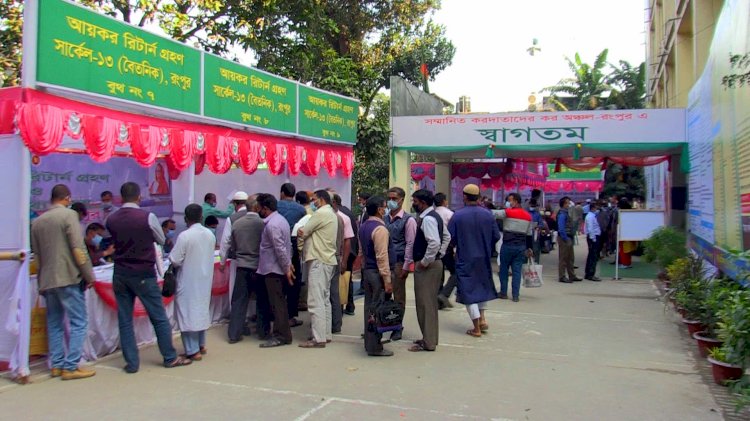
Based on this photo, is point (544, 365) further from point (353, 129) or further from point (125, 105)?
point (353, 129)

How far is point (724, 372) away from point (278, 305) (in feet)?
14.4

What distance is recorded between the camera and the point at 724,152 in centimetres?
724

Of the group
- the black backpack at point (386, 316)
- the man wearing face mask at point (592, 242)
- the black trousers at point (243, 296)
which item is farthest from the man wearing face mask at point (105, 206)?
the man wearing face mask at point (592, 242)

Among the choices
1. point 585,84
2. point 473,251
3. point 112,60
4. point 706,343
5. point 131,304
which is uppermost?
point 585,84

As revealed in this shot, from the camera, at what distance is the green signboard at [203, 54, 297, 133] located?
8.23 m

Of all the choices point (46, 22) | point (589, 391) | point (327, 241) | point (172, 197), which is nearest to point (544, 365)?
point (589, 391)

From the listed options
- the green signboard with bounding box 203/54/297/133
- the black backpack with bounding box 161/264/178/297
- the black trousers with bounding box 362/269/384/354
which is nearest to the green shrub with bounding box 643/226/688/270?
the black trousers with bounding box 362/269/384/354

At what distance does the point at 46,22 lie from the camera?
219 inches

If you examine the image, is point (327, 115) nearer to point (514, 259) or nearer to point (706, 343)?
point (514, 259)

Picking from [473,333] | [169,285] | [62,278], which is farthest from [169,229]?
[473,333]

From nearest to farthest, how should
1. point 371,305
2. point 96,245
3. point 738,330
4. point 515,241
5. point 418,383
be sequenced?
1. point 738,330
2. point 418,383
3. point 371,305
4. point 96,245
5. point 515,241

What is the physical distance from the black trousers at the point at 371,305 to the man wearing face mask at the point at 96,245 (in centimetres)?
300

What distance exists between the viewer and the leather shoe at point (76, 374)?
18.0 ft

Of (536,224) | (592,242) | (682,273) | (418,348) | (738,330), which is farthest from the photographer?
(592,242)
